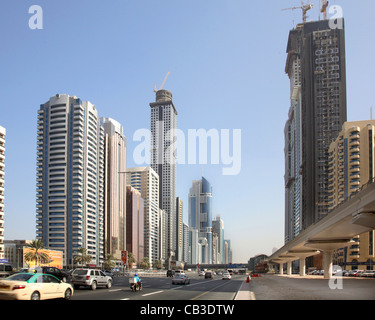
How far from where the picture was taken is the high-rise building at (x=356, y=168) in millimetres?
140788

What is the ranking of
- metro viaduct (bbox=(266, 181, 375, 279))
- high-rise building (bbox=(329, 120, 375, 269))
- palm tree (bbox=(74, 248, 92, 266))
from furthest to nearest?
palm tree (bbox=(74, 248, 92, 266)) < high-rise building (bbox=(329, 120, 375, 269)) < metro viaduct (bbox=(266, 181, 375, 279))

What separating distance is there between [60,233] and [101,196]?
91.4ft

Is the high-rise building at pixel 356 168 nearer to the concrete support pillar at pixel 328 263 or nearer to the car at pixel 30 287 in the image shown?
the concrete support pillar at pixel 328 263

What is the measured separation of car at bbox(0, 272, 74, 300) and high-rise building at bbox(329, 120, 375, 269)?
132m

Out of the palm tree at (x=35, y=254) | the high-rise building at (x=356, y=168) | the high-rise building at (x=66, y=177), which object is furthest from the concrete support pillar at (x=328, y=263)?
the high-rise building at (x=66, y=177)

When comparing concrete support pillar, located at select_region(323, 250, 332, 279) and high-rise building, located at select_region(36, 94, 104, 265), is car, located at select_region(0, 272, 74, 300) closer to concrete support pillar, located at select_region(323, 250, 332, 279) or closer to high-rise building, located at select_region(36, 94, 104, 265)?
concrete support pillar, located at select_region(323, 250, 332, 279)

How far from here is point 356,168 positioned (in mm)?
148000

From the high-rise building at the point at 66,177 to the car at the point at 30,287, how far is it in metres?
154

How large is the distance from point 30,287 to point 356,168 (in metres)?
142

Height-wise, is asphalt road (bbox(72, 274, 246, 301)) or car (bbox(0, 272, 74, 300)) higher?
car (bbox(0, 272, 74, 300))

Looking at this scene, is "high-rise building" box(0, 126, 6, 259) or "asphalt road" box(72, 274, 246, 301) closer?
"asphalt road" box(72, 274, 246, 301)

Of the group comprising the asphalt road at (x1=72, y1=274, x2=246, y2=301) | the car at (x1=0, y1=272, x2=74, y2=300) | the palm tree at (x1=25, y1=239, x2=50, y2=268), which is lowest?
the palm tree at (x1=25, y1=239, x2=50, y2=268)

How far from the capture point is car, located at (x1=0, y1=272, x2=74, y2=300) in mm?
20016

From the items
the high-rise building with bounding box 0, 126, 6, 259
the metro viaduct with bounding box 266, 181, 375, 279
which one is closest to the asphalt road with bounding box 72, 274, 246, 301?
the metro viaduct with bounding box 266, 181, 375, 279
